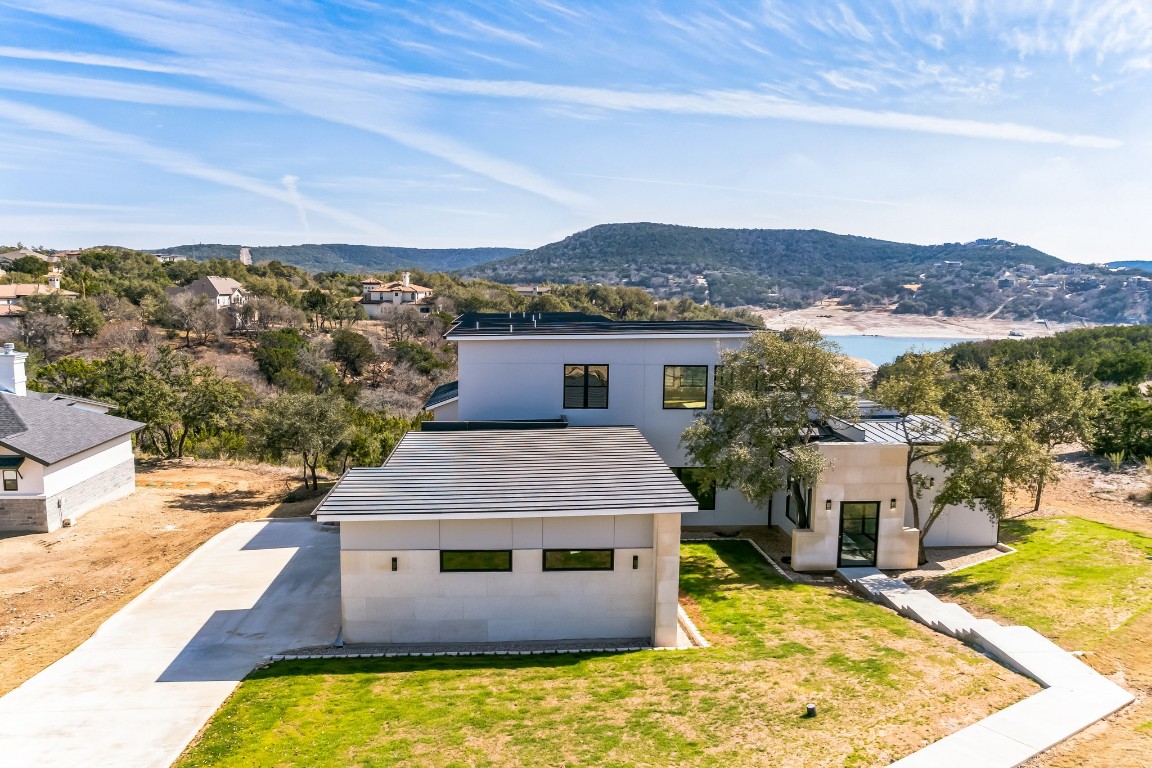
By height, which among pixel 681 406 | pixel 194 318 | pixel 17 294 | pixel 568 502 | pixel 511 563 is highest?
pixel 17 294

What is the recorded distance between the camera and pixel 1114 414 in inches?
1137

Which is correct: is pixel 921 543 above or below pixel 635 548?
below

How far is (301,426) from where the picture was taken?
23969 mm

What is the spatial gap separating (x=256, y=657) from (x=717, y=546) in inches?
479

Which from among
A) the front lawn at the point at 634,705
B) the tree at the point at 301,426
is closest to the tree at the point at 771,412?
the front lawn at the point at 634,705

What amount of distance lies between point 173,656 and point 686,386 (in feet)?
47.6

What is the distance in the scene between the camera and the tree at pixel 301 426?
78.6 ft

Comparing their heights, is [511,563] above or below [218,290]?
below

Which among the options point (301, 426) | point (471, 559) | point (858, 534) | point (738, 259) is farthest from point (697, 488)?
point (738, 259)

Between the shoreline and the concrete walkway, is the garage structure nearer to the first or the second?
the concrete walkway

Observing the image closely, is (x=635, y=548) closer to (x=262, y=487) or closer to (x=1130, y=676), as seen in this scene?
(x=1130, y=676)

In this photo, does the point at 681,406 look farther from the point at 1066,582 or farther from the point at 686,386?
the point at 1066,582

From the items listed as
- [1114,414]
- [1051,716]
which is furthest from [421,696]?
[1114,414]

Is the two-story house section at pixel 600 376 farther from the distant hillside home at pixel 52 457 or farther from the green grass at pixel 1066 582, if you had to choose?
the distant hillside home at pixel 52 457
